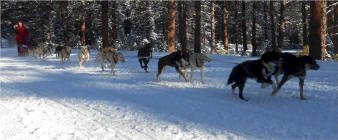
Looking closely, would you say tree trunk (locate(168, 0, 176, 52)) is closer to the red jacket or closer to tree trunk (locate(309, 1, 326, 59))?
tree trunk (locate(309, 1, 326, 59))

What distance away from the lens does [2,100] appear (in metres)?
7.76

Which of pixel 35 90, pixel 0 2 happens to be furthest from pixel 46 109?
pixel 0 2

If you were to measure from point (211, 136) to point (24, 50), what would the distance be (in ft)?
78.6

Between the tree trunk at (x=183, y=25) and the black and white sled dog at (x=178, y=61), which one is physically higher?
the tree trunk at (x=183, y=25)

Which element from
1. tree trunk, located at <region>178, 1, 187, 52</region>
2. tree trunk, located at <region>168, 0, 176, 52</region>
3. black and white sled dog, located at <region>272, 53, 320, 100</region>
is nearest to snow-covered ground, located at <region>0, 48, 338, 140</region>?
black and white sled dog, located at <region>272, 53, 320, 100</region>

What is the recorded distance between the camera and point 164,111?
21.2 ft

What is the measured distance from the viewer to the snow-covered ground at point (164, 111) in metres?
5.07

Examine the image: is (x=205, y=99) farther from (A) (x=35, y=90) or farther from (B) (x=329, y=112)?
(A) (x=35, y=90)

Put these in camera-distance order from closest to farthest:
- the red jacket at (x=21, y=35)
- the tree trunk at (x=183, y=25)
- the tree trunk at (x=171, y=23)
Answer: the tree trunk at (x=171, y=23) < the tree trunk at (x=183, y=25) < the red jacket at (x=21, y=35)

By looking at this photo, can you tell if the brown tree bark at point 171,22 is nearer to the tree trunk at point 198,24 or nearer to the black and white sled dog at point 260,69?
the tree trunk at point 198,24

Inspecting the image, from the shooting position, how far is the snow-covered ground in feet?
→ 16.6

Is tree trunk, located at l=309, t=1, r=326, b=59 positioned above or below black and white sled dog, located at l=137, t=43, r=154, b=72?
above

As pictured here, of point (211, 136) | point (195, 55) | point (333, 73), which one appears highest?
point (195, 55)

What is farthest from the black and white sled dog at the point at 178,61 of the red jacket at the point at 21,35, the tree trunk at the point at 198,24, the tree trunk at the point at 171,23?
the red jacket at the point at 21,35
